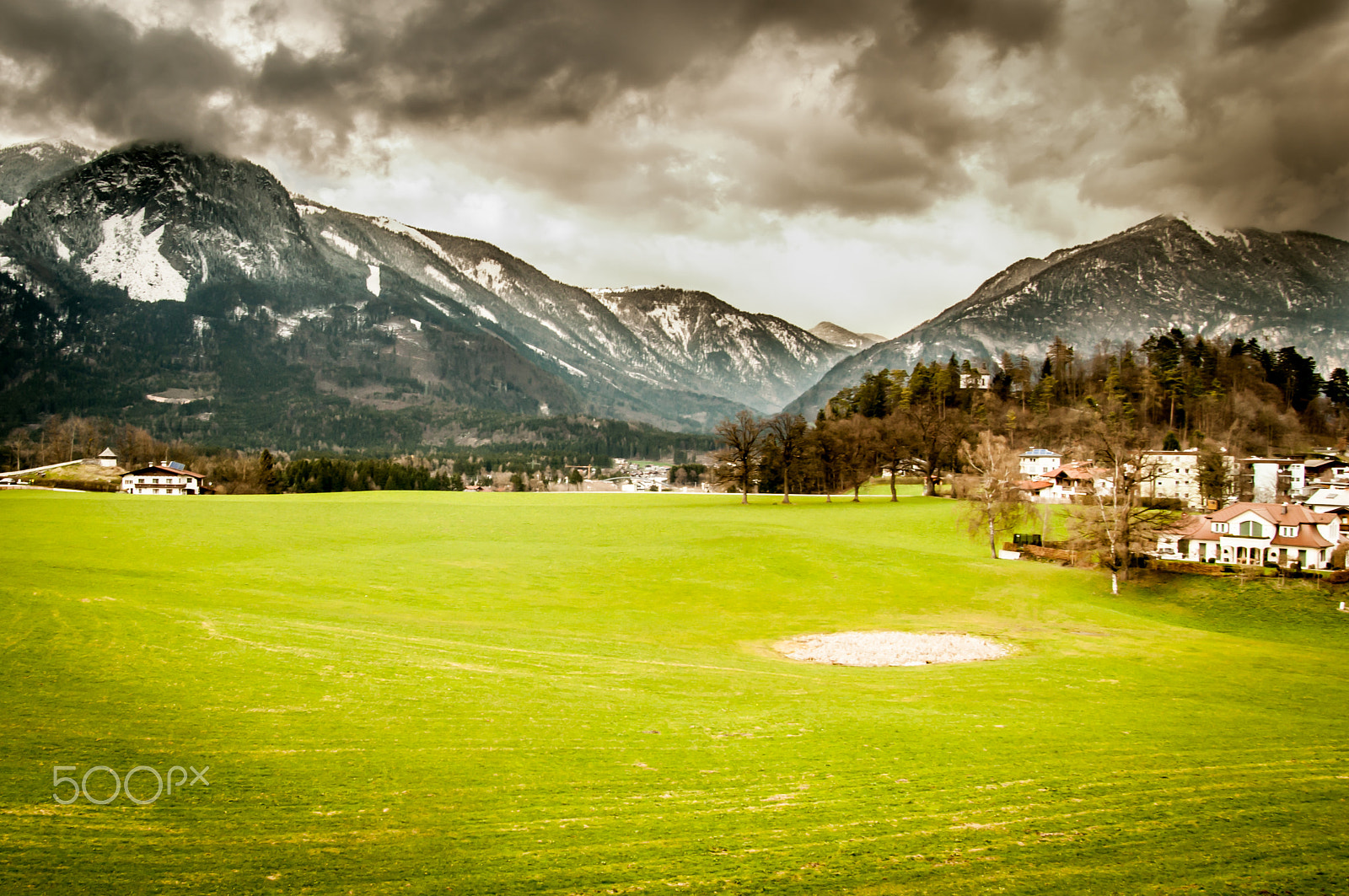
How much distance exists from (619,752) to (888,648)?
57.2 feet

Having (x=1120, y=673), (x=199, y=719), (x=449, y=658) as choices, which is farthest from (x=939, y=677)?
(x=199, y=719)

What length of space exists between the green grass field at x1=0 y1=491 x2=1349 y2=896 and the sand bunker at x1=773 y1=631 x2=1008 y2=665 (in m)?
1.41

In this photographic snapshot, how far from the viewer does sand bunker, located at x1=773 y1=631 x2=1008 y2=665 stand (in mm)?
25359

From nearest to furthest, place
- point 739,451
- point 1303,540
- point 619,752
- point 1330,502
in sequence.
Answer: point 619,752
point 1303,540
point 1330,502
point 739,451

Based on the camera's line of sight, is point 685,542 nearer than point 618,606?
No

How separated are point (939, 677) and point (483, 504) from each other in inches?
2668

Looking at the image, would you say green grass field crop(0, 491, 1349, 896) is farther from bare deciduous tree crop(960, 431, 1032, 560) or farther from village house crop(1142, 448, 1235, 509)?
village house crop(1142, 448, 1235, 509)

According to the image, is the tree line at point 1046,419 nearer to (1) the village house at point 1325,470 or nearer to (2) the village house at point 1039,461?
(2) the village house at point 1039,461

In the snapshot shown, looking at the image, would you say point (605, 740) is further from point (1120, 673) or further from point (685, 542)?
point (685, 542)

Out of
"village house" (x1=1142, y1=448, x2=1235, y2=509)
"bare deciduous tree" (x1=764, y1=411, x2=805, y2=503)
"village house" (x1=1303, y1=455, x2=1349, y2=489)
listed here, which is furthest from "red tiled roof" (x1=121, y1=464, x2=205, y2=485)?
"village house" (x1=1303, y1=455, x2=1349, y2=489)

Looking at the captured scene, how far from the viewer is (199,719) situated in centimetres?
1218

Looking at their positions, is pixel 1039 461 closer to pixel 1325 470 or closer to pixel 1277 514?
pixel 1325 470

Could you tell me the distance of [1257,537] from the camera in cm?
5050

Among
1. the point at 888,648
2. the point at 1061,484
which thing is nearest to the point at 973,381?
the point at 1061,484
